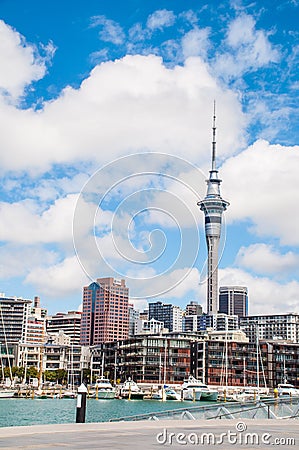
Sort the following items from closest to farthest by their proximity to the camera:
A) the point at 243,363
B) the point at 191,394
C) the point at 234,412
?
the point at 234,412
the point at 191,394
the point at 243,363

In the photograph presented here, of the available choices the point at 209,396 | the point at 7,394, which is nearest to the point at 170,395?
the point at 209,396

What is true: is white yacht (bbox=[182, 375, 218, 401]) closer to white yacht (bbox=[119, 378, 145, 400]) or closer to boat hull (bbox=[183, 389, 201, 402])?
boat hull (bbox=[183, 389, 201, 402])

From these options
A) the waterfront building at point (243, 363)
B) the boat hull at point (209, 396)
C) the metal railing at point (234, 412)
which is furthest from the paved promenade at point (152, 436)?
the waterfront building at point (243, 363)

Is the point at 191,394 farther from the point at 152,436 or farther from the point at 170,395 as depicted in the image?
the point at 152,436

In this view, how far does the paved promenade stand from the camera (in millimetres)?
16141

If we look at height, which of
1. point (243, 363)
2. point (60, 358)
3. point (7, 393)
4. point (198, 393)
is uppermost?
point (60, 358)

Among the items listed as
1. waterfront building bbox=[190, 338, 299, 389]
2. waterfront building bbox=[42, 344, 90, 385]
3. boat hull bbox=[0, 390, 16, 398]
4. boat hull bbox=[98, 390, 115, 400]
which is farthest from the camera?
waterfront building bbox=[42, 344, 90, 385]

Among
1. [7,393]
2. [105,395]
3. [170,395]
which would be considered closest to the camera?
[7,393]

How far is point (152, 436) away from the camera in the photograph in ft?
62.0

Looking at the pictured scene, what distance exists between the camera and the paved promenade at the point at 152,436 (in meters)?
16.1

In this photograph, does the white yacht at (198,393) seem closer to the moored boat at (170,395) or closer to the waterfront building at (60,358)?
the moored boat at (170,395)

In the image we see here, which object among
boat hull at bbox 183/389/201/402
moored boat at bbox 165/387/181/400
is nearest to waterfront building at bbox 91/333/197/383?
moored boat at bbox 165/387/181/400

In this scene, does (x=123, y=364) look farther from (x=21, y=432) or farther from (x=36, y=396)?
(x=21, y=432)

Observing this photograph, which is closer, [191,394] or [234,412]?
[234,412]
